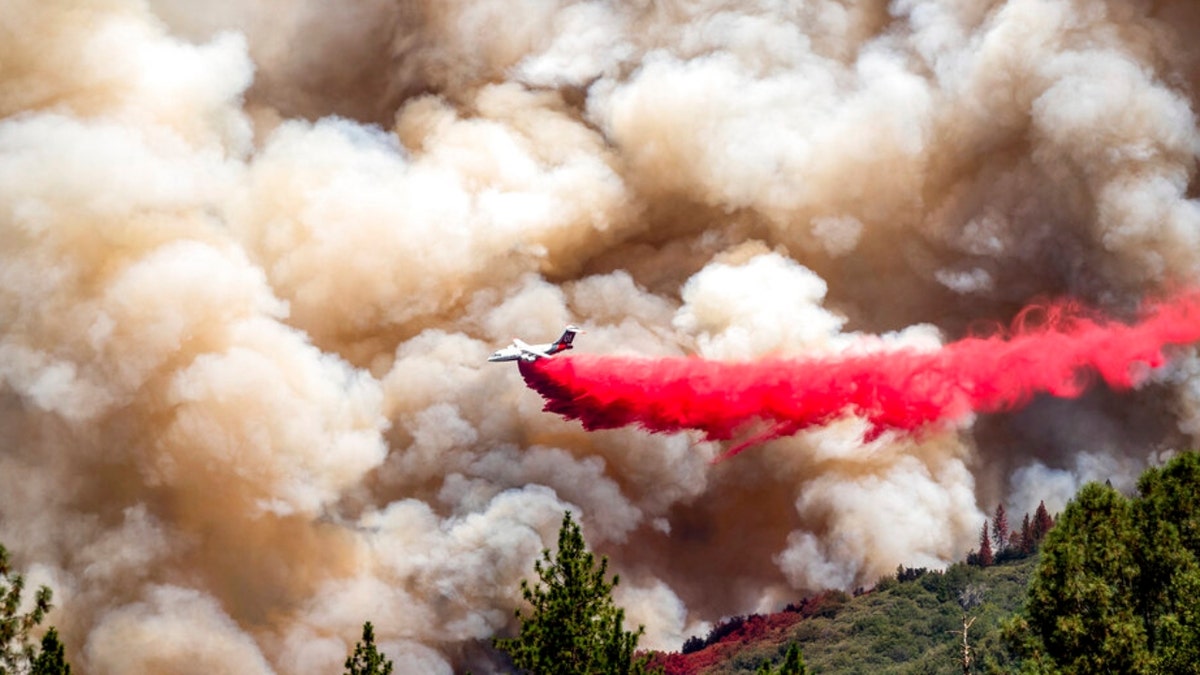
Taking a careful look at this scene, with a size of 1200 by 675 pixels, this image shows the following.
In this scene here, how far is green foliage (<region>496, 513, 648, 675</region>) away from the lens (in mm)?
61469

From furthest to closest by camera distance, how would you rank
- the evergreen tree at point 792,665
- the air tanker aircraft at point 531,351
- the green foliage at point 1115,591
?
the air tanker aircraft at point 531,351 < the green foliage at point 1115,591 < the evergreen tree at point 792,665

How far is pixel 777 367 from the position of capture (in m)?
98.9

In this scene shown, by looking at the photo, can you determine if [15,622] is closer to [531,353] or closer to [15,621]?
[15,621]

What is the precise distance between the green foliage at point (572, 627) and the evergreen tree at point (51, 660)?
→ 19207mm

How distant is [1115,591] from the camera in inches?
2504

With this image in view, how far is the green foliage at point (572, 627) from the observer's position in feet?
202

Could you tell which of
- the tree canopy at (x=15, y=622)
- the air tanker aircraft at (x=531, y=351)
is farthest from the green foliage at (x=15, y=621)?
the air tanker aircraft at (x=531, y=351)

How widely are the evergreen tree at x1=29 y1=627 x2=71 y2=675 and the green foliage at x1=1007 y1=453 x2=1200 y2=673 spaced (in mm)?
43418

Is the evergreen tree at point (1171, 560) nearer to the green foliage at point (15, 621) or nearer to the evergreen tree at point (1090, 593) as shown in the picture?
the evergreen tree at point (1090, 593)

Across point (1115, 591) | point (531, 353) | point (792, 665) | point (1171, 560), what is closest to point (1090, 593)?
point (1115, 591)

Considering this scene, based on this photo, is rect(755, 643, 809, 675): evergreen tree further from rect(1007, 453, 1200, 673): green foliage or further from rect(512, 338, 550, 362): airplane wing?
rect(512, 338, 550, 362): airplane wing

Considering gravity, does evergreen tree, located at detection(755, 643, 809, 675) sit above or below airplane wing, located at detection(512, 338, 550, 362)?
below

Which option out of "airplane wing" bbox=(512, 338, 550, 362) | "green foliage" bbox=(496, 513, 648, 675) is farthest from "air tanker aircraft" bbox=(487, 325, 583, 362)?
"green foliage" bbox=(496, 513, 648, 675)

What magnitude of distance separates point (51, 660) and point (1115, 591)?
48982 mm
